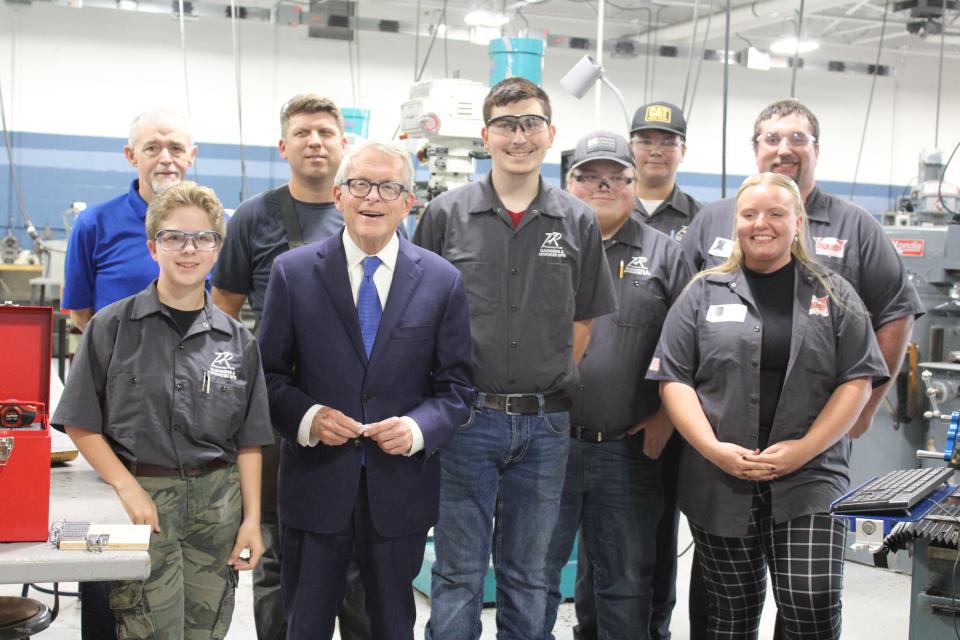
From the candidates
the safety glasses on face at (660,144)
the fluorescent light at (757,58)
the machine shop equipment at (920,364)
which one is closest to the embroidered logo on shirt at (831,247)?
the safety glasses on face at (660,144)

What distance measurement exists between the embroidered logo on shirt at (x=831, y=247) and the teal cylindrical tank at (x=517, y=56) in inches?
79.7

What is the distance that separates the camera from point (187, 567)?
2.00m

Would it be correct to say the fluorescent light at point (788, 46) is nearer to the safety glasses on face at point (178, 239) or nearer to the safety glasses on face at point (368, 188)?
the safety glasses on face at point (368, 188)

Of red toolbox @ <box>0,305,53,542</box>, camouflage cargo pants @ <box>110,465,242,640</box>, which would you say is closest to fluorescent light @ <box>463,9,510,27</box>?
camouflage cargo pants @ <box>110,465,242,640</box>

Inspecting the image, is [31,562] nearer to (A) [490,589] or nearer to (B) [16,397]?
(B) [16,397]

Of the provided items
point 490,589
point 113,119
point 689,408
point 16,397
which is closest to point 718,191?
point 113,119

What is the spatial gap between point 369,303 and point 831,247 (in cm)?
132

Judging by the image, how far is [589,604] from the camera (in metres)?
2.96

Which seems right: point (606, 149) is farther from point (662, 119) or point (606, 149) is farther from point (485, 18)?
point (485, 18)

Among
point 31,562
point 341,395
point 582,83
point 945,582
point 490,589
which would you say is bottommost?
point 490,589

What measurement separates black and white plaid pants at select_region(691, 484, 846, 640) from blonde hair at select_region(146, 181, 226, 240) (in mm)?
1363

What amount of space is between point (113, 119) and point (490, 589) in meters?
6.86

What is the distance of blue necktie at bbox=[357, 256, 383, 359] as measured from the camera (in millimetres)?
2129

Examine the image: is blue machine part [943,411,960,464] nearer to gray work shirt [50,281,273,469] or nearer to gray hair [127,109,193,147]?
gray work shirt [50,281,273,469]
